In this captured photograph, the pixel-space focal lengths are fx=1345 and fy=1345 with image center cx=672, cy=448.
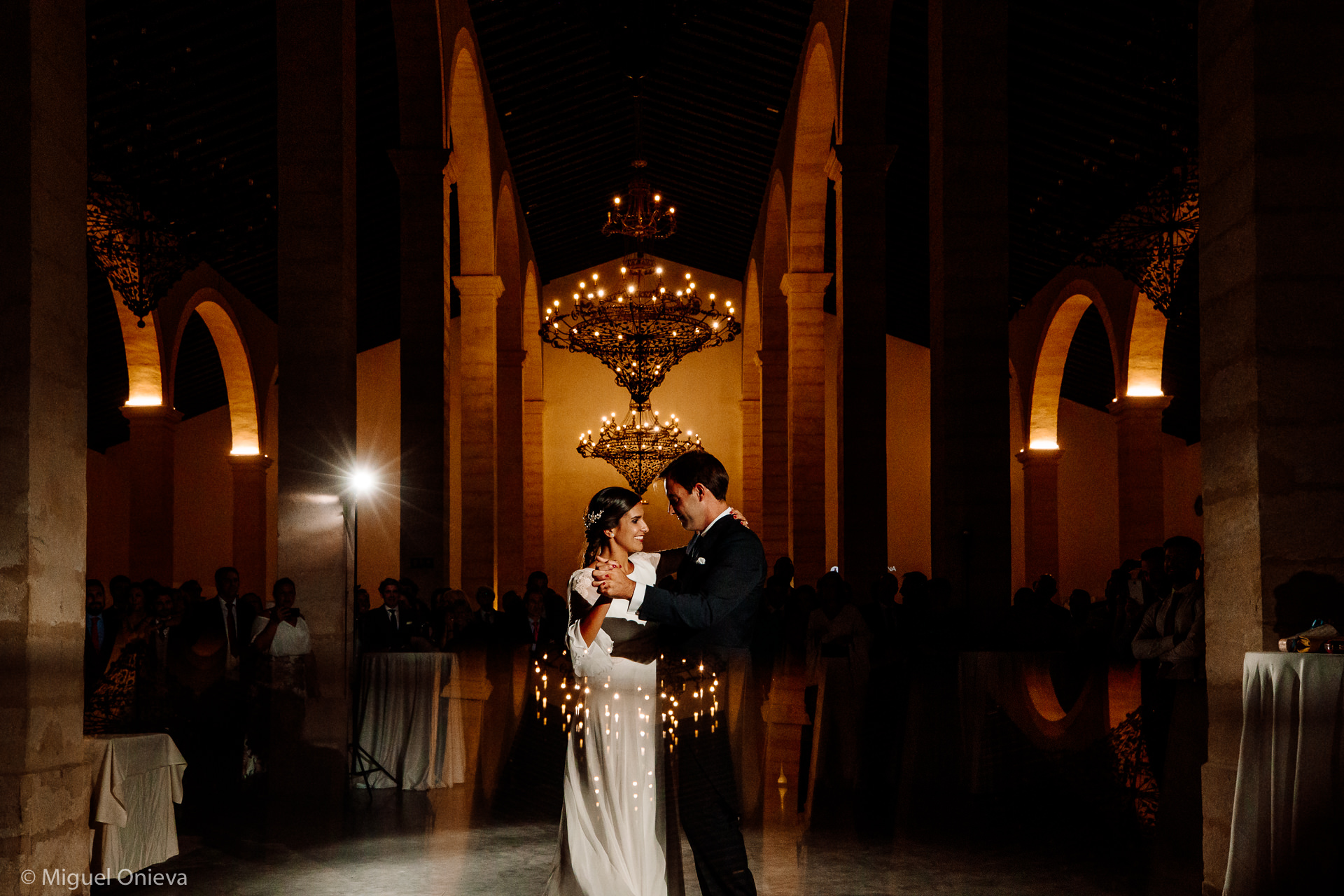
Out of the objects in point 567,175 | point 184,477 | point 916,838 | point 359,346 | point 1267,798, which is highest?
point 567,175

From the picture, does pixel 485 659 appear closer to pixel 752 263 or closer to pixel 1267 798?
pixel 1267 798

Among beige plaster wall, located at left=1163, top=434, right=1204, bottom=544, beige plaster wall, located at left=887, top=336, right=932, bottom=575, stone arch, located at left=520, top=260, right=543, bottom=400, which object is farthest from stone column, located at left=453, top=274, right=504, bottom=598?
beige plaster wall, located at left=1163, top=434, right=1204, bottom=544

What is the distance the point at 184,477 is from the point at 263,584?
6090 mm

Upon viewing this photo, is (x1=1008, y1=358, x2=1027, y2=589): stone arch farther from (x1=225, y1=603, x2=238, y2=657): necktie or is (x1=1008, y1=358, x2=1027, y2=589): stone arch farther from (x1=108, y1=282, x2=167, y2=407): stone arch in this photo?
(x1=225, y1=603, x2=238, y2=657): necktie

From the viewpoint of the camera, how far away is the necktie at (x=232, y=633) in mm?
8258

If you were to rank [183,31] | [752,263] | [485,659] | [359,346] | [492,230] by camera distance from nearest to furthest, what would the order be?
1. [485,659]
2. [183,31]
3. [492,230]
4. [752,263]
5. [359,346]

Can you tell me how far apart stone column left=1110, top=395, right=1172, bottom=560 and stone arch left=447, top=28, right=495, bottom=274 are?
811 cm

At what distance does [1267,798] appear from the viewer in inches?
162

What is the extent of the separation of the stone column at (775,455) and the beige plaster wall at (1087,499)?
733 centimetres

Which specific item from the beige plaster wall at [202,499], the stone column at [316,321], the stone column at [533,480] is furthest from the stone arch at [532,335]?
the stone column at [316,321]

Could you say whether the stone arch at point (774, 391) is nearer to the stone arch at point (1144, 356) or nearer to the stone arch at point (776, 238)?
the stone arch at point (776, 238)

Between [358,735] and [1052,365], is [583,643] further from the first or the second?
[1052,365]

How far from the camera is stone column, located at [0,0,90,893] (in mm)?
4426

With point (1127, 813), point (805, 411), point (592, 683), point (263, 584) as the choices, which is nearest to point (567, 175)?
point (805, 411)
